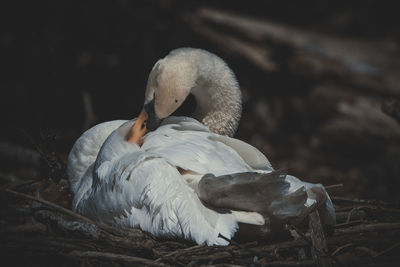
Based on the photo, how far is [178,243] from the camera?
242cm

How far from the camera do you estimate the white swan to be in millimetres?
2289

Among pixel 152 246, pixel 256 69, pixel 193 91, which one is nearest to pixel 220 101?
pixel 193 91

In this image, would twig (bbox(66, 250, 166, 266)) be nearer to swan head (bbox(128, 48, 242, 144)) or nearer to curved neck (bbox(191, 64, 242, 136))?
swan head (bbox(128, 48, 242, 144))

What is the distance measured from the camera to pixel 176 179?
2416 mm

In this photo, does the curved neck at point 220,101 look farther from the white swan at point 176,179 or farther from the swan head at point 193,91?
the white swan at point 176,179

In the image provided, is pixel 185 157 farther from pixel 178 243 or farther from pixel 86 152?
pixel 86 152

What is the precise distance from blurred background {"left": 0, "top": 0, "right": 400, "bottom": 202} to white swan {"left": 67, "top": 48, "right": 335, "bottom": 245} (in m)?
1.65

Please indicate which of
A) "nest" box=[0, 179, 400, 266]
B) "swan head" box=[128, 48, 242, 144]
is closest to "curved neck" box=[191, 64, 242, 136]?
Result: "swan head" box=[128, 48, 242, 144]

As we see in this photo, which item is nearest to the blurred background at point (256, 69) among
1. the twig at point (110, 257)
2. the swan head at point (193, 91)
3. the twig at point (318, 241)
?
the swan head at point (193, 91)

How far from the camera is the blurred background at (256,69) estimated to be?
551cm

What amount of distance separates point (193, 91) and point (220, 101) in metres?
0.19

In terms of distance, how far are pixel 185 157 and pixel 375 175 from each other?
471 cm

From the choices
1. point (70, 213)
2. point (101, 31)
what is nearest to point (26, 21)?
point (101, 31)

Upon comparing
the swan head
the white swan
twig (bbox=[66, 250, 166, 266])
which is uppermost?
the swan head
